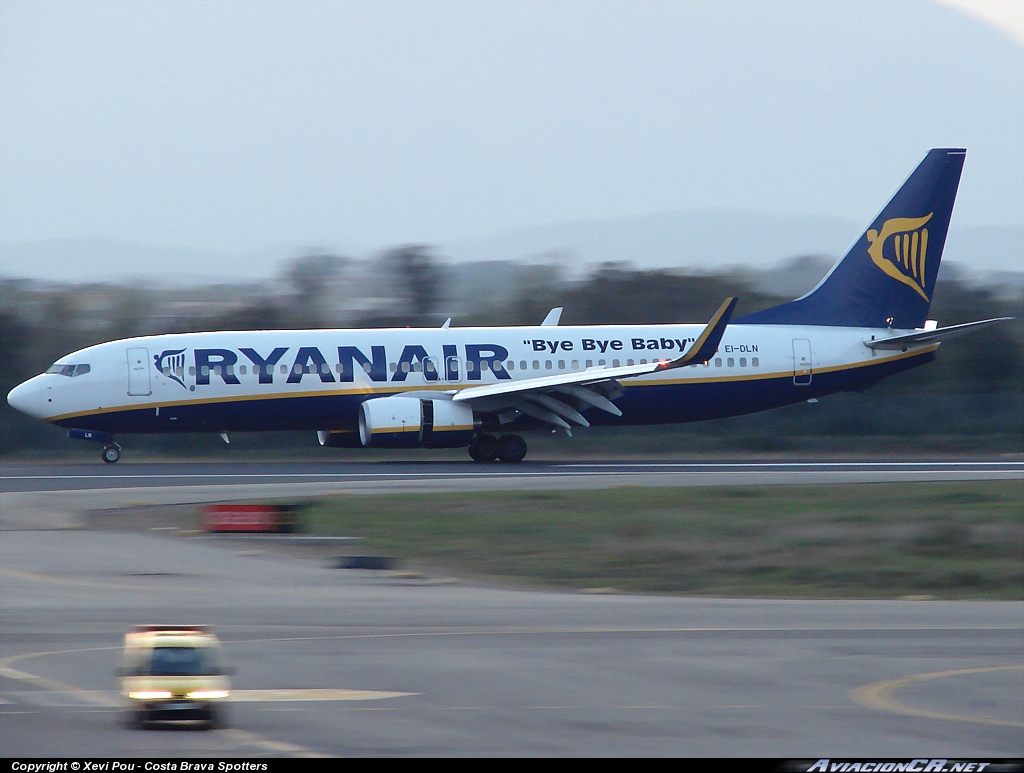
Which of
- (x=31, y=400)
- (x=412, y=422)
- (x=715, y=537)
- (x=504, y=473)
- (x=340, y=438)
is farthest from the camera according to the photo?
(x=340, y=438)

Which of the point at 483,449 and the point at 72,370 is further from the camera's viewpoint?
the point at 483,449

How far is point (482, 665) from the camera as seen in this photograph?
10.2m

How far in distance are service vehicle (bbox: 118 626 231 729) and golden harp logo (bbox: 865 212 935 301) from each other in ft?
97.7

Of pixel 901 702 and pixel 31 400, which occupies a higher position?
pixel 31 400

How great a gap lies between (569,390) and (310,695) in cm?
2143

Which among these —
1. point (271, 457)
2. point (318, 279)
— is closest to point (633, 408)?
point (271, 457)

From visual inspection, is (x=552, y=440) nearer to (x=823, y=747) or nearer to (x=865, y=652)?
(x=865, y=652)

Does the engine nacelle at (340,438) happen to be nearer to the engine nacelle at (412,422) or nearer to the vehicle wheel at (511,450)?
the engine nacelle at (412,422)

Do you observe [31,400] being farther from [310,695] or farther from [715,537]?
[310,695]

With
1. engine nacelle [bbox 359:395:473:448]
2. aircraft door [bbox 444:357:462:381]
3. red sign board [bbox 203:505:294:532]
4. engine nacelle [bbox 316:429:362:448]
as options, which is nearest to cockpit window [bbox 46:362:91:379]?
engine nacelle [bbox 316:429:362:448]

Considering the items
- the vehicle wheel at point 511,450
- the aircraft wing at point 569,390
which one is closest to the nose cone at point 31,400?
the aircraft wing at point 569,390

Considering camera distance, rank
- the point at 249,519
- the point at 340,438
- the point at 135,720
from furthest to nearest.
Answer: the point at 340,438 < the point at 249,519 < the point at 135,720

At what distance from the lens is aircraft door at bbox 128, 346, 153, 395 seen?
98.4ft

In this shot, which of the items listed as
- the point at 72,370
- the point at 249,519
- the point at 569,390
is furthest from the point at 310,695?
the point at 72,370
